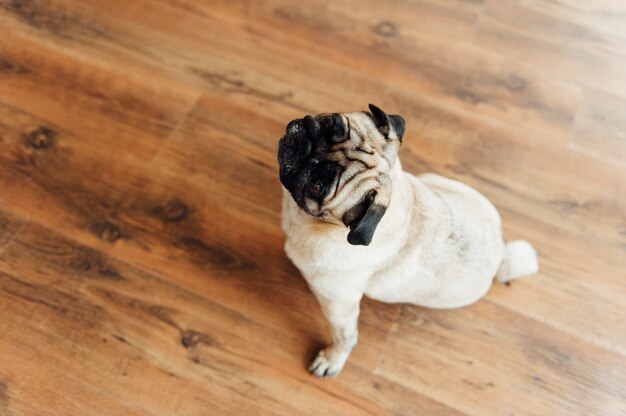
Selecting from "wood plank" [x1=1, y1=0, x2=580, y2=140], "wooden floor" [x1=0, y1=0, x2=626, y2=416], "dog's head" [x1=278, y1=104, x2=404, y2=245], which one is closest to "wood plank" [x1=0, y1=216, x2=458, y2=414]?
"wooden floor" [x1=0, y1=0, x2=626, y2=416]

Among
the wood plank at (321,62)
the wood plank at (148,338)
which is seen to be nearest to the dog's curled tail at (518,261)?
the wood plank at (148,338)

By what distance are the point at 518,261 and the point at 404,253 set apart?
0.82m

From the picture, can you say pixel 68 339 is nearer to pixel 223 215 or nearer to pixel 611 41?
pixel 223 215

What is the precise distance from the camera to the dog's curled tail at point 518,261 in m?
2.53

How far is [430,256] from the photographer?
6.89 feet

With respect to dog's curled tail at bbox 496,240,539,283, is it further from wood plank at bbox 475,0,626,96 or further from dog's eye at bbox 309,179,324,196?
wood plank at bbox 475,0,626,96

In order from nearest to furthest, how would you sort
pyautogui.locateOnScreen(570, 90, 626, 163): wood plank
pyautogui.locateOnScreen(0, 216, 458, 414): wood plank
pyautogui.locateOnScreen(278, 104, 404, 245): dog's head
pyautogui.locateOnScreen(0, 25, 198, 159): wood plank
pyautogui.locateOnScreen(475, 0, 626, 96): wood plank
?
pyautogui.locateOnScreen(278, 104, 404, 245): dog's head
pyautogui.locateOnScreen(0, 216, 458, 414): wood plank
pyautogui.locateOnScreen(0, 25, 198, 159): wood plank
pyautogui.locateOnScreen(570, 90, 626, 163): wood plank
pyautogui.locateOnScreen(475, 0, 626, 96): wood plank

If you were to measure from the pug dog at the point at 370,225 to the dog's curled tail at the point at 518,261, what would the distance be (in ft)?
0.72

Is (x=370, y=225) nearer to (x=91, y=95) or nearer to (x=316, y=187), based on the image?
(x=316, y=187)

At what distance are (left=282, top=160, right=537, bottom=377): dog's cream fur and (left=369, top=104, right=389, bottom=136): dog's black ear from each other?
0.15 metres

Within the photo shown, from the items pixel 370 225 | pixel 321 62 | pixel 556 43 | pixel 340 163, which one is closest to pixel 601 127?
pixel 556 43

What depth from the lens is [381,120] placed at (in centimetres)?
191

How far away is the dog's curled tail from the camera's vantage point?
2.53m

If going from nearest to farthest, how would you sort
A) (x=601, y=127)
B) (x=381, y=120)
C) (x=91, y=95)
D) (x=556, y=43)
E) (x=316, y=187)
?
(x=316, y=187) < (x=381, y=120) < (x=91, y=95) < (x=601, y=127) < (x=556, y=43)
